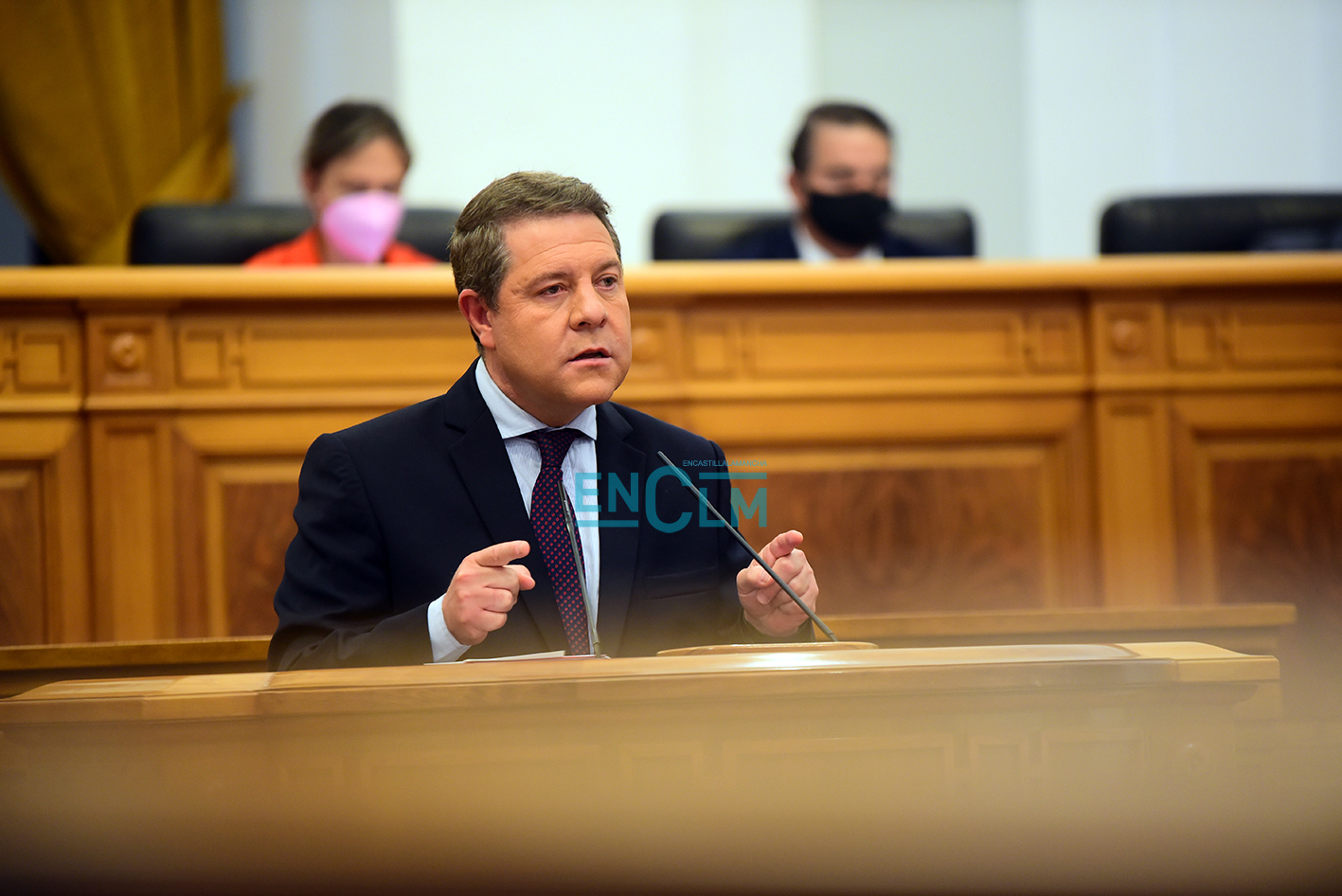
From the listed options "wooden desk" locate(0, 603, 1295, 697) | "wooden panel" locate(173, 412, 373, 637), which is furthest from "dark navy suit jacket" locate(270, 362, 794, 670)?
"wooden panel" locate(173, 412, 373, 637)

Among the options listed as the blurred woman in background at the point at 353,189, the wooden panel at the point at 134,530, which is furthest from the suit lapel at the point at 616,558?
the blurred woman in background at the point at 353,189

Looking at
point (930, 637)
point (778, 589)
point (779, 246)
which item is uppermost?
point (779, 246)

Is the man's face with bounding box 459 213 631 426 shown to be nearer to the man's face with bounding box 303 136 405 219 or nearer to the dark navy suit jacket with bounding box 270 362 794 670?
the dark navy suit jacket with bounding box 270 362 794 670

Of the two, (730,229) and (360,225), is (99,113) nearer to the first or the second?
(360,225)

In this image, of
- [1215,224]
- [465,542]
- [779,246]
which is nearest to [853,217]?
[779,246]

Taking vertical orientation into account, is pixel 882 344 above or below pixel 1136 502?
above

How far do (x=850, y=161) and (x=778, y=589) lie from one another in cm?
160

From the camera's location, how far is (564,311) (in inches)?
42.9

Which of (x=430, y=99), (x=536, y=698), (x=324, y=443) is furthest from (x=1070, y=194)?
(x=536, y=698)

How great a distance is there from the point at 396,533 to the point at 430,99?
2.93 metres

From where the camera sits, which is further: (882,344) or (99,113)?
(99,113)

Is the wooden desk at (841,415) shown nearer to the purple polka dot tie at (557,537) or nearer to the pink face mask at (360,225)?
the pink face mask at (360,225)

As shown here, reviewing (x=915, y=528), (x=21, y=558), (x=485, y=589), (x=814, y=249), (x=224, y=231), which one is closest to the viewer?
(x=485, y=589)

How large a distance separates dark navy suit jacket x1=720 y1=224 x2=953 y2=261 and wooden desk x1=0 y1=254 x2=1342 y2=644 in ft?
1.32
